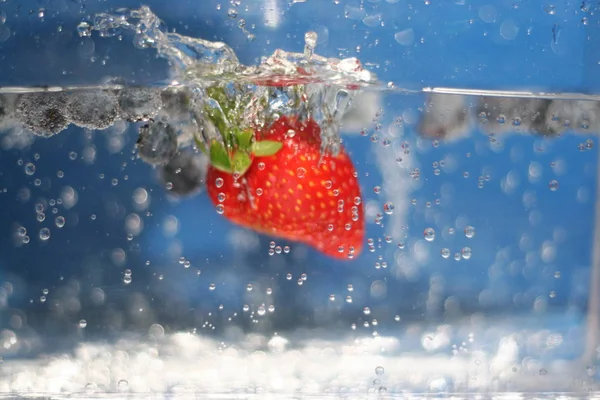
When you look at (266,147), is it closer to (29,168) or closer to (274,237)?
(274,237)

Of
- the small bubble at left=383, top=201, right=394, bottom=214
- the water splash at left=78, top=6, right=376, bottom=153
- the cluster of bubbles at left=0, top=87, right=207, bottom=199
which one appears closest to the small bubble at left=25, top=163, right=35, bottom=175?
the cluster of bubbles at left=0, top=87, right=207, bottom=199

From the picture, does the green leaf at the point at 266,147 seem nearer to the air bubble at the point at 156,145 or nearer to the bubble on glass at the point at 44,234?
the air bubble at the point at 156,145

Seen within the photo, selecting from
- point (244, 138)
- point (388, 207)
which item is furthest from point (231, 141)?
point (388, 207)

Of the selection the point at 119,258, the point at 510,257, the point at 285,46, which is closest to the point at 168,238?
the point at 119,258

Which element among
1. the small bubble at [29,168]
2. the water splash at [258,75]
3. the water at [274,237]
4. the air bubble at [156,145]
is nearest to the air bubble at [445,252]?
the water at [274,237]

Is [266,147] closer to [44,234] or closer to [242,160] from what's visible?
[242,160]

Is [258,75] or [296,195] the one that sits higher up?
[258,75]

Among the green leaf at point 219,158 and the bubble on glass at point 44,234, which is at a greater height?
the green leaf at point 219,158

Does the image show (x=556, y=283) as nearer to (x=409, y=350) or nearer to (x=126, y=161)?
(x=409, y=350)
